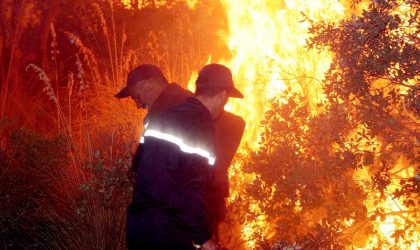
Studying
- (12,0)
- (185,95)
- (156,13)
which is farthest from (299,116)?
(156,13)

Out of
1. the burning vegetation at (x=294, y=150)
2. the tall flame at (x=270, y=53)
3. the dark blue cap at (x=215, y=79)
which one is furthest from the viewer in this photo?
the tall flame at (x=270, y=53)

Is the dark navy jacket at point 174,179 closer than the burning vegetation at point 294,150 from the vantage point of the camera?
Yes

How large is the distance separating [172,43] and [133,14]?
8.63 feet

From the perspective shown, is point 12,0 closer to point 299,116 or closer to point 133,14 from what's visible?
point 133,14

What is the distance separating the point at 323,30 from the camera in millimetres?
4402

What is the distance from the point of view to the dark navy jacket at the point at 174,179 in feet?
10.5

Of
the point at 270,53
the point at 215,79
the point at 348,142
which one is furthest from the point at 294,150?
the point at 270,53

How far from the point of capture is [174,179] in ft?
10.5

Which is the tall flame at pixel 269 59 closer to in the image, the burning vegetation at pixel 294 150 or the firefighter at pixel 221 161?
the burning vegetation at pixel 294 150

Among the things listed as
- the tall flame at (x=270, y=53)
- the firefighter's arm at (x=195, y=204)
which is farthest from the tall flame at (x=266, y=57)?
the firefighter's arm at (x=195, y=204)

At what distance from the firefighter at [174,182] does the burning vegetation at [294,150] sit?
59.4 inches

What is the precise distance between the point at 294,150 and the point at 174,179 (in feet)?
6.19

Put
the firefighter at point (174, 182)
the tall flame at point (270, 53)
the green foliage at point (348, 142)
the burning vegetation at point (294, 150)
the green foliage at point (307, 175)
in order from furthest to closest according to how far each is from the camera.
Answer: the tall flame at point (270, 53), the green foliage at point (307, 175), the burning vegetation at point (294, 150), the green foliage at point (348, 142), the firefighter at point (174, 182)

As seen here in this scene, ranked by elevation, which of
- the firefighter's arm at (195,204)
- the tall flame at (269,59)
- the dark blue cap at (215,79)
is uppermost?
the tall flame at (269,59)
